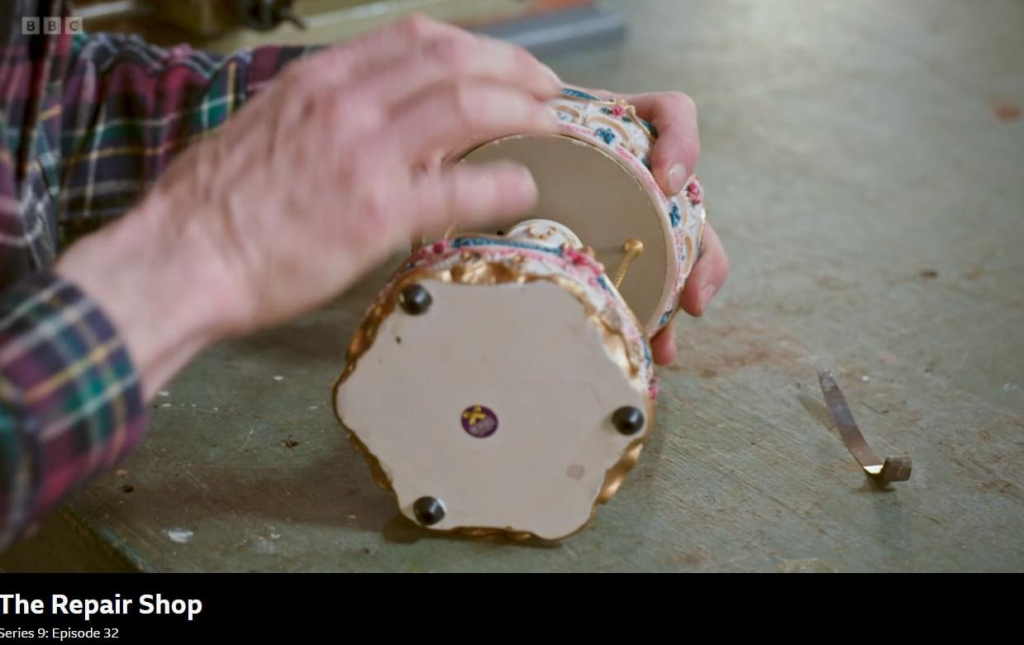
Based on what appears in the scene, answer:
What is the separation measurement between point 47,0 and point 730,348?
71cm

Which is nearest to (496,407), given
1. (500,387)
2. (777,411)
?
(500,387)

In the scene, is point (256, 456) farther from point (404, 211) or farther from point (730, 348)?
point (730, 348)

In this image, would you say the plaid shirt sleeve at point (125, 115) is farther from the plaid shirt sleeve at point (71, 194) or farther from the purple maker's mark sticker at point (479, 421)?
the purple maker's mark sticker at point (479, 421)

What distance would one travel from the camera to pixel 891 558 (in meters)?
0.88

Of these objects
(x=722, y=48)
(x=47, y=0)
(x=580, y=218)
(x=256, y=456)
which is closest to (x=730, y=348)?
(x=580, y=218)

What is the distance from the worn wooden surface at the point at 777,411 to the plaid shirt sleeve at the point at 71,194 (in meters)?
0.22

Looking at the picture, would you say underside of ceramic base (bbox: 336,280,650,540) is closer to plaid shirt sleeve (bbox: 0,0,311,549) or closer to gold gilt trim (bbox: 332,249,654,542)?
gold gilt trim (bbox: 332,249,654,542)

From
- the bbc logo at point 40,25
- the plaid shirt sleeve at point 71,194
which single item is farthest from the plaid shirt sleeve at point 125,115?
the bbc logo at point 40,25

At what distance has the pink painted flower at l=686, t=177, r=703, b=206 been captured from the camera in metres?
0.99

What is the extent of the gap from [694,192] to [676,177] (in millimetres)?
55

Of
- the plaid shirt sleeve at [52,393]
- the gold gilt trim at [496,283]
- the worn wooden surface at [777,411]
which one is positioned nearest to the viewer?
the plaid shirt sleeve at [52,393]

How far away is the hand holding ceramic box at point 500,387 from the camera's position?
0.78 metres

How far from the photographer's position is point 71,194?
1.00 meters

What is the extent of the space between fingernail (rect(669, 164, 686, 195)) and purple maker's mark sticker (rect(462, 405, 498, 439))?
26 centimetres
